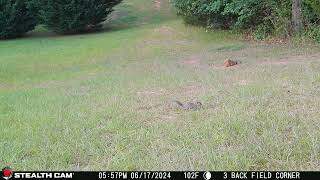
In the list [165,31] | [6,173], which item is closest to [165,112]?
[6,173]

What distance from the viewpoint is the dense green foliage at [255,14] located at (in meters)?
17.7

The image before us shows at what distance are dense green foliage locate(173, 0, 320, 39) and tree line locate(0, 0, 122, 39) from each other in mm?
5660

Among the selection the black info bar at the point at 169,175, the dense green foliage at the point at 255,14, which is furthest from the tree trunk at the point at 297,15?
the black info bar at the point at 169,175

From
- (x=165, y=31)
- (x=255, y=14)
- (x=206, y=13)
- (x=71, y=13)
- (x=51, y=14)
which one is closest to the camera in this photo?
(x=255, y=14)

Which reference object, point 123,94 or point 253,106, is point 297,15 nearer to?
point 123,94

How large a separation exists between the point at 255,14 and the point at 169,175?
16.1 m

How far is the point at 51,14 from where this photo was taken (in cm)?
2516

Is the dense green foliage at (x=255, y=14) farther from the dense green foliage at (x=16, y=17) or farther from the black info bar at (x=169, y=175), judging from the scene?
the black info bar at (x=169, y=175)

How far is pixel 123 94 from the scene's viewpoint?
9.08m

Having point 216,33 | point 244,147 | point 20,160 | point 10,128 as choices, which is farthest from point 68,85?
point 216,33

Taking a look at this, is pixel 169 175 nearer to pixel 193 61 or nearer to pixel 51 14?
pixel 193 61

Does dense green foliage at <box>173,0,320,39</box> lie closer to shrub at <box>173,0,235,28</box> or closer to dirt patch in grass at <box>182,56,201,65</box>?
shrub at <box>173,0,235,28</box>

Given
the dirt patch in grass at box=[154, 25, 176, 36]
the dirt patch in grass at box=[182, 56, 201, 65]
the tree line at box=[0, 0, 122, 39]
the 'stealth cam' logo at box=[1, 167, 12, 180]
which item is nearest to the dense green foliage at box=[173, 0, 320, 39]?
the dirt patch in grass at box=[154, 25, 176, 36]

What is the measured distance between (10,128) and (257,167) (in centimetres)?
358
